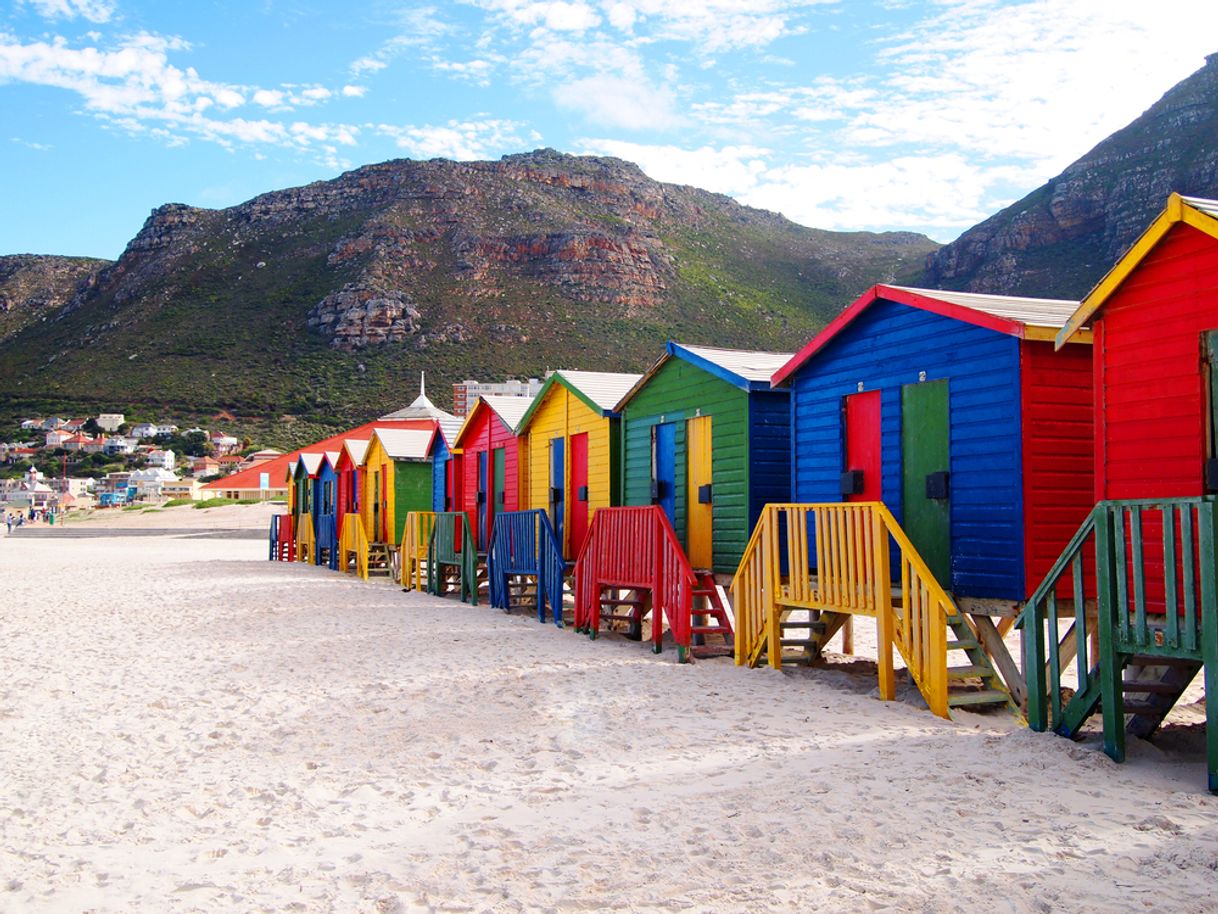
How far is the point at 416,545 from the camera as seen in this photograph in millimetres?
22422

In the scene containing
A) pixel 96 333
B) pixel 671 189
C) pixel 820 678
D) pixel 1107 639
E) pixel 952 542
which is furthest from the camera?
pixel 671 189

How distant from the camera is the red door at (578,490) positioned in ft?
56.9

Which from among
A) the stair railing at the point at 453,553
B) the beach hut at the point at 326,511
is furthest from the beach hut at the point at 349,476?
the stair railing at the point at 453,553

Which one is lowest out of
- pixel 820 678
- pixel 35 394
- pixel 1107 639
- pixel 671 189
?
pixel 820 678

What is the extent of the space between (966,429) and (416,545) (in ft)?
47.4

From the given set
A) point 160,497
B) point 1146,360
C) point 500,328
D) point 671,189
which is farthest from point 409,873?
point 671,189

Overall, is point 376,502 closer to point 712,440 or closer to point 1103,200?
point 712,440

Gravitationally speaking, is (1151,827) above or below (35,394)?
below

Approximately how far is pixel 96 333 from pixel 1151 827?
92.9 meters

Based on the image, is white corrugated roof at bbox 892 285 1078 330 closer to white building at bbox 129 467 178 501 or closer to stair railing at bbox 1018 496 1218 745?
stair railing at bbox 1018 496 1218 745

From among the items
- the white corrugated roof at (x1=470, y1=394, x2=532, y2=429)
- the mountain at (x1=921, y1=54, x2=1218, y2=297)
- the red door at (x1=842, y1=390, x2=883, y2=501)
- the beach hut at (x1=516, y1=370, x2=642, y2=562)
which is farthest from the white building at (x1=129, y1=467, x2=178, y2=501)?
the red door at (x1=842, y1=390, x2=883, y2=501)

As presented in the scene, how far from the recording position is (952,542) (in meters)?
10.1

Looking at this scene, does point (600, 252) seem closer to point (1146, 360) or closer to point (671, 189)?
point (671, 189)

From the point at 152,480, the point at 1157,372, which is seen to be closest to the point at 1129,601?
the point at 1157,372
